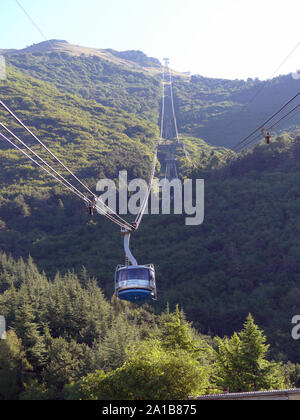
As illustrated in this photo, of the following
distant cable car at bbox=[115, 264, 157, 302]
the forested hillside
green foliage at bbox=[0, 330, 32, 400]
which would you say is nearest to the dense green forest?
green foliage at bbox=[0, 330, 32, 400]

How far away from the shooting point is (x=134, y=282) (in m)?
15.1

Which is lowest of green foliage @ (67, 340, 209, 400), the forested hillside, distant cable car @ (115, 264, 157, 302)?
green foliage @ (67, 340, 209, 400)

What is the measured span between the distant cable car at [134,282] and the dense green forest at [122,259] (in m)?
3.06

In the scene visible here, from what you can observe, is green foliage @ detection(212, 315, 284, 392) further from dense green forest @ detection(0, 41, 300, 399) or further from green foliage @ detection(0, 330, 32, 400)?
green foliage @ detection(0, 330, 32, 400)

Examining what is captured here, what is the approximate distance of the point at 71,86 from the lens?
132 metres

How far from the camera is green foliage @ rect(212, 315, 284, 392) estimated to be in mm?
19875

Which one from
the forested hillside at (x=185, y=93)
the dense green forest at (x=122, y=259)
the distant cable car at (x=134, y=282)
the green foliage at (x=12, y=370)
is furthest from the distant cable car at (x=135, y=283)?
the forested hillside at (x=185, y=93)

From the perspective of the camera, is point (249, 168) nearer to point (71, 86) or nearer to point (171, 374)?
point (171, 374)

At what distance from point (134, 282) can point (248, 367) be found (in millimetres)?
8945

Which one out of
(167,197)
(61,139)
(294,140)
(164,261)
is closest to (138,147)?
(61,139)

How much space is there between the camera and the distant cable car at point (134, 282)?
15086 mm

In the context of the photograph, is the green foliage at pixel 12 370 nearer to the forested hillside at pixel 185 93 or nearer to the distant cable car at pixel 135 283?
the distant cable car at pixel 135 283

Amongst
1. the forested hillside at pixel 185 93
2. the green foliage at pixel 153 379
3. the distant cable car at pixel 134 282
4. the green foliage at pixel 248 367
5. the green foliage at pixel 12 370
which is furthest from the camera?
the forested hillside at pixel 185 93

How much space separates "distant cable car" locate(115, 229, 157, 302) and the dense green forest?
3.06 m
